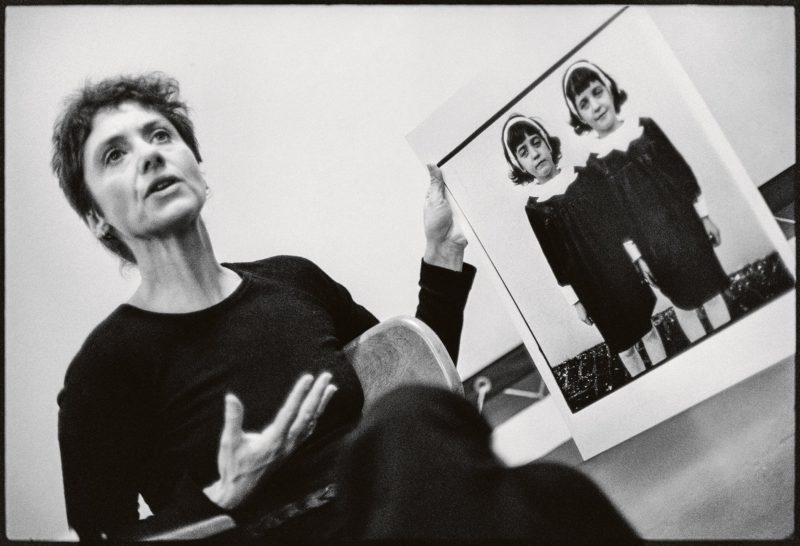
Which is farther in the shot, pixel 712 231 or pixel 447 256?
pixel 447 256

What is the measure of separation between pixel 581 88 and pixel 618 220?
0.12 metres

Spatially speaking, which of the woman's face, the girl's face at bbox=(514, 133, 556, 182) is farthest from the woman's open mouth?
the girl's face at bbox=(514, 133, 556, 182)

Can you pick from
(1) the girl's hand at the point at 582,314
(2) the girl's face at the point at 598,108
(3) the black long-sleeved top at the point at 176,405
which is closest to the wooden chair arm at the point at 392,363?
(3) the black long-sleeved top at the point at 176,405

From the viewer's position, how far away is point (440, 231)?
67 centimetres

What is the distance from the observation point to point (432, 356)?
598 millimetres

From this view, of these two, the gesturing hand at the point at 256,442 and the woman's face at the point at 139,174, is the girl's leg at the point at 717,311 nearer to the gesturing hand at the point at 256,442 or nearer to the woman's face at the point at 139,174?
the gesturing hand at the point at 256,442

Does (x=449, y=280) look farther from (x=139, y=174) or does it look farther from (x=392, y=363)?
(x=139, y=174)

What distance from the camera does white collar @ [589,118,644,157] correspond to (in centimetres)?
59

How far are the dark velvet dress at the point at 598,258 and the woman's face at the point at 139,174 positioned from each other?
0.34 meters

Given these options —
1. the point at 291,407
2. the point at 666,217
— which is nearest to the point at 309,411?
the point at 291,407

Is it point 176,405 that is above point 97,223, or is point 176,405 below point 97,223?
below

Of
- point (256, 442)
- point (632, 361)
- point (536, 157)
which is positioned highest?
point (536, 157)

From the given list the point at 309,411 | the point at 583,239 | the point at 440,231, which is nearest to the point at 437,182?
the point at 440,231

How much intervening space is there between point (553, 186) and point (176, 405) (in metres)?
0.40
